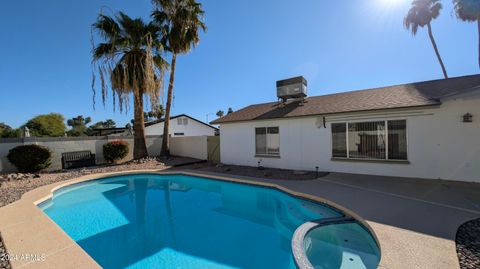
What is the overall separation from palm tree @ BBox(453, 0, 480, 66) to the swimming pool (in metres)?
17.0

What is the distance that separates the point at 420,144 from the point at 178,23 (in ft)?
48.2

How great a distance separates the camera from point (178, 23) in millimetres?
13633

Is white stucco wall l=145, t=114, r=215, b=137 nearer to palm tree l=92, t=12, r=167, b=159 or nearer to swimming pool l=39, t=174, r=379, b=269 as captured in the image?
palm tree l=92, t=12, r=167, b=159

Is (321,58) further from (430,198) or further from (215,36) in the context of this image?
(430,198)

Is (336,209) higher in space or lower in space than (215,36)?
lower

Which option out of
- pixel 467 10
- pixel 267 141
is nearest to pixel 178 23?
pixel 267 141

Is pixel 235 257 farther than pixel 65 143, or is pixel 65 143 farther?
pixel 65 143

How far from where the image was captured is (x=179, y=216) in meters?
5.98

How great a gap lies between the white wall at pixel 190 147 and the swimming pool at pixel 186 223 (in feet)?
19.4

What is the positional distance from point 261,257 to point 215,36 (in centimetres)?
1323

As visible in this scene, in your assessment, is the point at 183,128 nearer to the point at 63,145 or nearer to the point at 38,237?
the point at 63,145

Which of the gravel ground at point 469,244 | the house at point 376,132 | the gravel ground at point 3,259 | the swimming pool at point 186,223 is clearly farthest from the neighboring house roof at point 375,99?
the gravel ground at point 3,259

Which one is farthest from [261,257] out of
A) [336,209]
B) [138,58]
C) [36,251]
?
[138,58]

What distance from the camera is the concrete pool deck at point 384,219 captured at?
3.03 m
